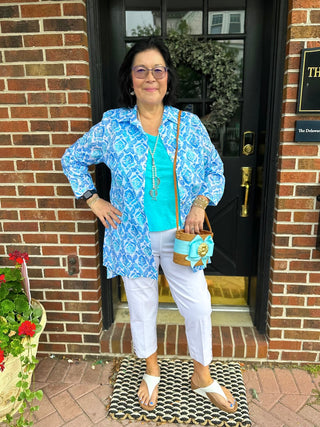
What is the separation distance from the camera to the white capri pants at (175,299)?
5.89ft

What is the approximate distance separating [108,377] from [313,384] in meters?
1.34

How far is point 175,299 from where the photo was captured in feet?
6.18

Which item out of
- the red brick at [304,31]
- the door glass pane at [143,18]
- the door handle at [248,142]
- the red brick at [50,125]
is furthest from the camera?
the door handle at [248,142]

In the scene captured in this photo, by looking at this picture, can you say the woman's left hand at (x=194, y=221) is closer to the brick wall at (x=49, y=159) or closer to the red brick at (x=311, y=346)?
the brick wall at (x=49, y=159)

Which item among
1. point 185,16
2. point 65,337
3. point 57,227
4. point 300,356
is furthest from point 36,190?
point 300,356

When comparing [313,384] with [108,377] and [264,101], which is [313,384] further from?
[264,101]

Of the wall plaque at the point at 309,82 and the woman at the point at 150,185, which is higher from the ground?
the wall plaque at the point at 309,82

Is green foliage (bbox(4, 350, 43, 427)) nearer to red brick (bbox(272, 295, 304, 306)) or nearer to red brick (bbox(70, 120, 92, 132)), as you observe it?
red brick (bbox(70, 120, 92, 132))

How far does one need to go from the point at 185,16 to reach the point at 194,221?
1.50 meters

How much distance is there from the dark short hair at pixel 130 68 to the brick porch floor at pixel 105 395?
1.78 metres

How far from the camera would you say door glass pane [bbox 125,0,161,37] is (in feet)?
7.45

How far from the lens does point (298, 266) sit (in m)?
2.16

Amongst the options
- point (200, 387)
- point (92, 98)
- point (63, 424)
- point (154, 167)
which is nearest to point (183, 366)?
point (200, 387)

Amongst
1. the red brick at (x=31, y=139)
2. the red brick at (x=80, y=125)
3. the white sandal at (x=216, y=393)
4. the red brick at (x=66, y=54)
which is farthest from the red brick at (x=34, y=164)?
the white sandal at (x=216, y=393)
